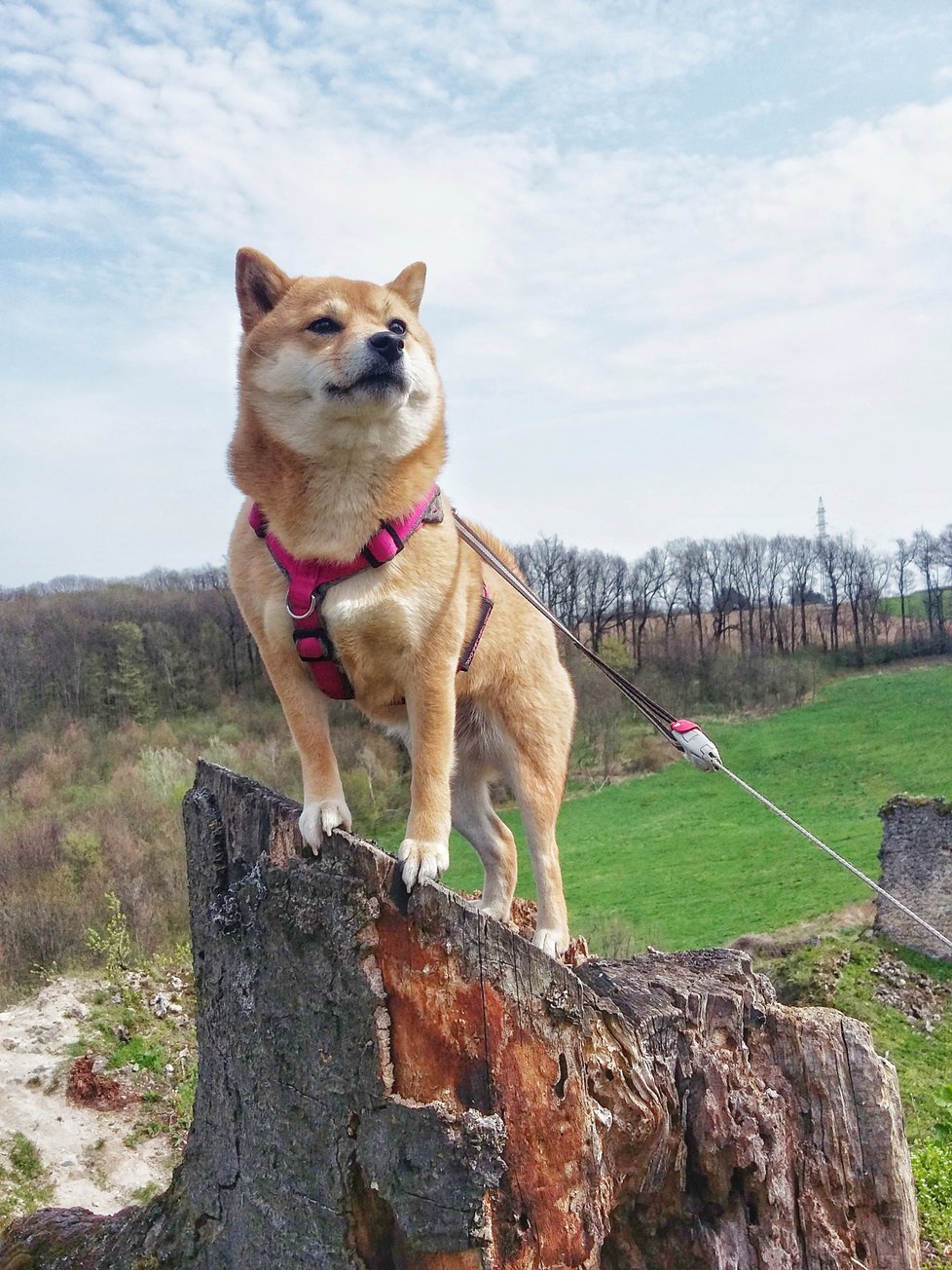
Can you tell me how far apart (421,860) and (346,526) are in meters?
1.33

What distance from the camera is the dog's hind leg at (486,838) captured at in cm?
509

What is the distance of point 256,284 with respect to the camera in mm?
3891

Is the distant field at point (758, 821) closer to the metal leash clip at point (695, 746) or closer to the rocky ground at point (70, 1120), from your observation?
the rocky ground at point (70, 1120)

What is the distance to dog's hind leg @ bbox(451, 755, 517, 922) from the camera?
509 centimetres

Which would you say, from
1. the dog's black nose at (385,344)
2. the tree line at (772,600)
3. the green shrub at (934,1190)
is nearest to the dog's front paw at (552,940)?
the dog's black nose at (385,344)

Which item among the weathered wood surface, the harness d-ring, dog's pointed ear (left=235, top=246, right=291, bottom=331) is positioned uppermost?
dog's pointed ear (left=235, top=246, right=291, bottom=331)

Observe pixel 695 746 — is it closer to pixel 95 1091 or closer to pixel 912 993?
pixel 95 1091

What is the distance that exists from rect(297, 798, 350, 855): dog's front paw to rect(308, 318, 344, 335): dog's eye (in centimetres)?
185

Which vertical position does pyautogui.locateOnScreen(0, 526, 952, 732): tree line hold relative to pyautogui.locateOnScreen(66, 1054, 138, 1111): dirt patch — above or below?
above

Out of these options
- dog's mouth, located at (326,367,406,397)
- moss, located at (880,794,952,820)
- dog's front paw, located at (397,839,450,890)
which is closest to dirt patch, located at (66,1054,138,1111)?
dog's front paw, located at (397,839,450,890)

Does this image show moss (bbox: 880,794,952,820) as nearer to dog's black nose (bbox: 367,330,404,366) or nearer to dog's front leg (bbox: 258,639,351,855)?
dog's front leg (bbox: 258,639,351,855)

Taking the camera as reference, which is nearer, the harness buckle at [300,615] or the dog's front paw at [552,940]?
the harness buckle at [300,615]

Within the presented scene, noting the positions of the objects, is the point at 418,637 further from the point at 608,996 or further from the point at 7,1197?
the point at 7,1197

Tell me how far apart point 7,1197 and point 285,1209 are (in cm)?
1880
